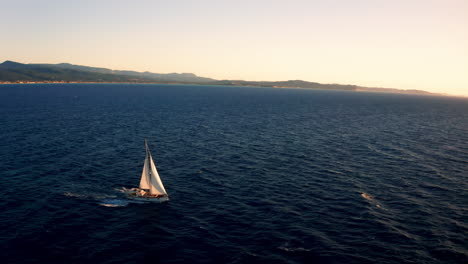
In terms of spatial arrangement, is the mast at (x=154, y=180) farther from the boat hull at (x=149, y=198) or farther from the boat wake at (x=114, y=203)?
the boat wake at (x=114, y=203)

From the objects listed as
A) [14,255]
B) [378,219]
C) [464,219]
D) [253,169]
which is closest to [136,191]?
[14,255]

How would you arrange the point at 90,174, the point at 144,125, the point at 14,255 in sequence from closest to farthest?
the point at 14,255 < the point at 90,174 < the point at 144,125

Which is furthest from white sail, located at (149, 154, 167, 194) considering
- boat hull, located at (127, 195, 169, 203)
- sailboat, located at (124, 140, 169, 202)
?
boat hull, located at (127, 195, 169, 203)

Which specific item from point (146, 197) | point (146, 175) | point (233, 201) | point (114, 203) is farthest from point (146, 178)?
point (233, 201)

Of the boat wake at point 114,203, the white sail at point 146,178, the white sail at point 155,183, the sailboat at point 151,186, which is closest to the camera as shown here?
the boat wake at point 114,203

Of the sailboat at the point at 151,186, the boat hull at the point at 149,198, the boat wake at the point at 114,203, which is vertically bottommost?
the boat wake at the point at 114,203

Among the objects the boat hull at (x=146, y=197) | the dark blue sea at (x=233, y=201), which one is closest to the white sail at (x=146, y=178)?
the boat hull at (x=146, y=197)

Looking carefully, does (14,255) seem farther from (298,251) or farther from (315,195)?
(315,195)

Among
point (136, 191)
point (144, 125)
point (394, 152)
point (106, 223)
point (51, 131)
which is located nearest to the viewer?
point (106, 223)
